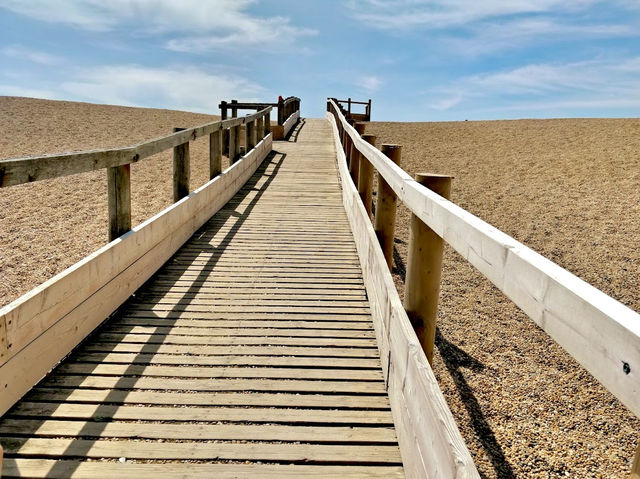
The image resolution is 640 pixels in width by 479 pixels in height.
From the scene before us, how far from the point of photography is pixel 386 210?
17.5 ft

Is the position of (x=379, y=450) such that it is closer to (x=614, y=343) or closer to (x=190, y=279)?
(x=614, y=343)

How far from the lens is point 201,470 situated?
2.59m

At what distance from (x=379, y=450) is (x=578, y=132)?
20.9 metres

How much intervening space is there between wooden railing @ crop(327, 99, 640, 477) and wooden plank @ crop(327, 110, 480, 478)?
0.26 m

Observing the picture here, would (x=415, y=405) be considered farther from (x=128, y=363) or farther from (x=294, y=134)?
(x=294, y=134)

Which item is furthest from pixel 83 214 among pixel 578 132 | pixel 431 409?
pixel 578 132

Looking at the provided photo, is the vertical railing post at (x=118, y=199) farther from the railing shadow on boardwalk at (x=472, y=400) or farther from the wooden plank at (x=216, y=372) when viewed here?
the railing shadow on boardwalk at (x=472, y=400)

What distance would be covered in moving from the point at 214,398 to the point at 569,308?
98.2 inches

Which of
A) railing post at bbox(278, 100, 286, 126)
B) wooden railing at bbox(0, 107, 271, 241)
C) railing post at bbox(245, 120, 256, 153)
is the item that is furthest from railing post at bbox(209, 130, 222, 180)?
railing post at bbox(278, 100, 286, 126)

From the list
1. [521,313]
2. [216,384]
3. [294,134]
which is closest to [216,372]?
[216,384]

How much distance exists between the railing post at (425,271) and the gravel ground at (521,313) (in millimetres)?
1568

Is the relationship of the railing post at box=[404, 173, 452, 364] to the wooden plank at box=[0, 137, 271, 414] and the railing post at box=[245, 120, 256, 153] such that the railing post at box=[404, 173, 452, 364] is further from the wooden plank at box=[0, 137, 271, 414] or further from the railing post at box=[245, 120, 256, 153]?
the railing post at box=[245, 120, 256, 153]

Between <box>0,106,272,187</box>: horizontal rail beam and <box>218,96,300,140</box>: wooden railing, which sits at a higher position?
<box>218,96,300,140</box>: wooden railing

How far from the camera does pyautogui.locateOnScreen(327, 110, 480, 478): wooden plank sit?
190 cm
